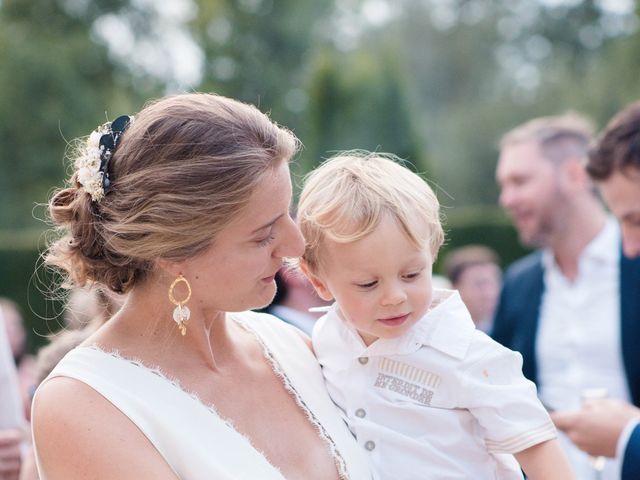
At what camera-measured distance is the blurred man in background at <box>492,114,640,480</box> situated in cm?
433

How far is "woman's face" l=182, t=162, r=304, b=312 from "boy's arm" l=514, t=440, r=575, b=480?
789mm

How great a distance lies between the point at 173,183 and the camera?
2.25m

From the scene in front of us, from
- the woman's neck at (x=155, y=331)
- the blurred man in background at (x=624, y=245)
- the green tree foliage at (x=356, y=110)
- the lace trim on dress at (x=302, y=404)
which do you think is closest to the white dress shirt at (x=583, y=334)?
the blurred man in background at (x=624, y=245)

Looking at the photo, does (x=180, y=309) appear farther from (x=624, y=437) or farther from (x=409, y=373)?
(x=624, y=437)

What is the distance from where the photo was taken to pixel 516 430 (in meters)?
2.32

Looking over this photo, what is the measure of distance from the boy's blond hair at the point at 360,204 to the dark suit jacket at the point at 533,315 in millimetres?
2050

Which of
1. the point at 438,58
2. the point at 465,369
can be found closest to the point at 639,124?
the point at 465,369

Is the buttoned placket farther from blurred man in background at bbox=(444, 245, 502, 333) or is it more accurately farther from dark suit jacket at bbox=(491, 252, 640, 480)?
blurred man in background at bbox=(444, 245, 502, 333)

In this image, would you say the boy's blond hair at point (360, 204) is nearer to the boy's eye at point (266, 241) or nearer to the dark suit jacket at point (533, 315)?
the boy's eye at point (266, 241)

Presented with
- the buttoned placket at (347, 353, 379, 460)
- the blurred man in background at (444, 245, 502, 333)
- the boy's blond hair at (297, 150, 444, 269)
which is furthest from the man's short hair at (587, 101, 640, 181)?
the blurred man in background at (444, 245, 502, 333)

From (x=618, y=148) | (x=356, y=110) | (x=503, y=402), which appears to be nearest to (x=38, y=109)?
(x=356, y=110)

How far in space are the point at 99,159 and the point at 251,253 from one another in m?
0.47

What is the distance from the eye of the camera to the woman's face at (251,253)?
2.32 metres

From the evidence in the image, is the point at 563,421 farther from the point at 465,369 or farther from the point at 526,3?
the point at 526,3
